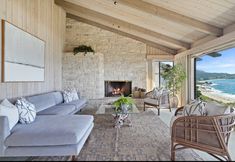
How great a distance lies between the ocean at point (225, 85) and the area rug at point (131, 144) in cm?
171

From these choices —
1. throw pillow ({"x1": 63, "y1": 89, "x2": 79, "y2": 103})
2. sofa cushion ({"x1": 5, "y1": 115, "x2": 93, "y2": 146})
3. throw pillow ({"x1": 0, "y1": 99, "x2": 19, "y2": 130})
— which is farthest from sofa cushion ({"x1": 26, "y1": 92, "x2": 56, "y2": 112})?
sofa cushion ({"x1": 5, "y1": 115, "x2": 93, "y2": 146})

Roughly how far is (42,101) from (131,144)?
2.35 m

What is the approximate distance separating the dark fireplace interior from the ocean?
4053 millimetres

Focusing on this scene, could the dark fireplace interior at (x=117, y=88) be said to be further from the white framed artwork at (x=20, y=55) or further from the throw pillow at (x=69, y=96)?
the white framed artwork at (x=20, y=55)

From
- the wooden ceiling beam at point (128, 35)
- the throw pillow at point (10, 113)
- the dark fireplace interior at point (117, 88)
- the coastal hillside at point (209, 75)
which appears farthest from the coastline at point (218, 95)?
the throw pillow at point (10, 113)

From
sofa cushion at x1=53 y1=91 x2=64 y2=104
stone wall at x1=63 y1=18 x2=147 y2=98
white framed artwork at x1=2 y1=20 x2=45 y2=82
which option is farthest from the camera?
stone wall at x1=63 y1=18 x2=147 y2=98

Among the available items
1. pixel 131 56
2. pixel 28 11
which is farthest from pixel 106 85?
pixel 28 11

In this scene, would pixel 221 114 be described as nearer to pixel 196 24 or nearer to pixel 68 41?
pixel 196 24

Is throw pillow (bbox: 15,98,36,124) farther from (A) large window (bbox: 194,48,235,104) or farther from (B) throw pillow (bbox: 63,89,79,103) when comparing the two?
(A) large window (bbox: 194,48,235,104)

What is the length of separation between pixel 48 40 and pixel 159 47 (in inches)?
182

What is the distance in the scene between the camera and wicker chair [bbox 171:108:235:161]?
2533mm

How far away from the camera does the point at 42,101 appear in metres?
4.67

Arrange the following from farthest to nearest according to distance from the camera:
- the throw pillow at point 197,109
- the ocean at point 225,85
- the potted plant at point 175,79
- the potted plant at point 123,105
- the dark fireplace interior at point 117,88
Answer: the dark fireplace interior at point 117,88 → the potted plant at point 175,79 → the ocean at point 225,85 → the potted plant at point 123,105 → the throw pillow at point 197,109

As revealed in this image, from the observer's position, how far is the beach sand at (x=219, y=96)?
4.84 meters
